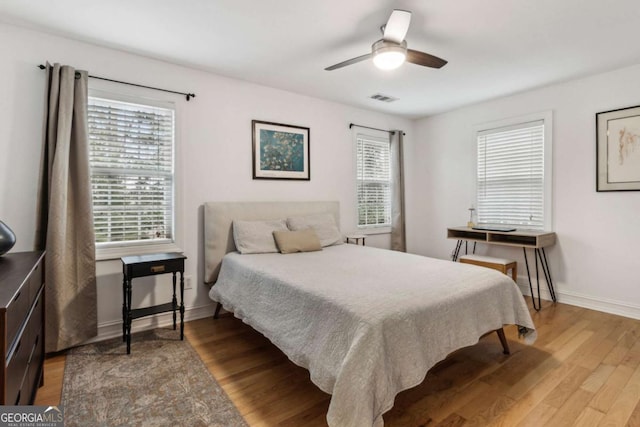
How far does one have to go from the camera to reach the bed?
1.50 m

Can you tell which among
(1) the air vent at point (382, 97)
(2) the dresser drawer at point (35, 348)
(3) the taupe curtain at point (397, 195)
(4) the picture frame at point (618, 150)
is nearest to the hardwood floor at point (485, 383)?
(2) the dresser drawer at point (35, 348)

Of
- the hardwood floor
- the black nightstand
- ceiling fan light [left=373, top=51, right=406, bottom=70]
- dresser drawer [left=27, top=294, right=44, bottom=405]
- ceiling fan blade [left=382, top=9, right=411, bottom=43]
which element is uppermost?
ceiling fan blade [left=382, top=9, right=411, bottom=43]

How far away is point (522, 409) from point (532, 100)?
3.55 metres

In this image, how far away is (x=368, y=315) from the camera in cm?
161

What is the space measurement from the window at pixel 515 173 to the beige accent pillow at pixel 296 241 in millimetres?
2555

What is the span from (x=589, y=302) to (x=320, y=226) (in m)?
3.05

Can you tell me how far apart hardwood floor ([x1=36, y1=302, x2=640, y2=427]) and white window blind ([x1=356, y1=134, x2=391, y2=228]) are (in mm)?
2369

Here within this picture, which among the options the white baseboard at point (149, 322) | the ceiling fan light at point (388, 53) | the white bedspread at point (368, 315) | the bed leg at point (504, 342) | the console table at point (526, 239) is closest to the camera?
the white bedspread at point (368, 315)

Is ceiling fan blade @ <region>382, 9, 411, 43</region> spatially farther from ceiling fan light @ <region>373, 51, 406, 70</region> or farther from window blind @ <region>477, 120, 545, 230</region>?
window blind @ <region>477, 120, 545, 230</region>

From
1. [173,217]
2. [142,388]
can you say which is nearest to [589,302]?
[142,388]

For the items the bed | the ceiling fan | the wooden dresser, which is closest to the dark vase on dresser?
the wooden dresser

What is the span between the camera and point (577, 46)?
9.13 ft

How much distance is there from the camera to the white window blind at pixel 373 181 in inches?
184

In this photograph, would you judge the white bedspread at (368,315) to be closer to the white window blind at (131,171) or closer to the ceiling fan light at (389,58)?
the white window blind at (131,171)
